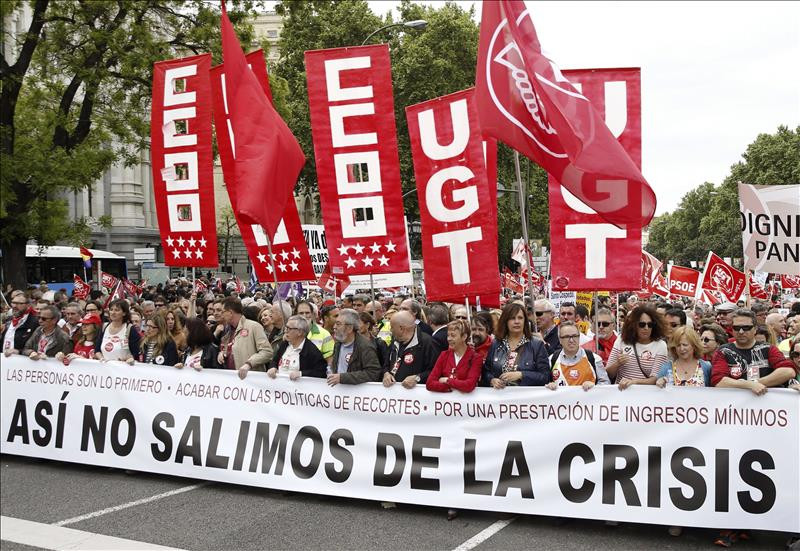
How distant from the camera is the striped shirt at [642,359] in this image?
Answer: 20.9ft

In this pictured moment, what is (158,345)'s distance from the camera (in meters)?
8.13

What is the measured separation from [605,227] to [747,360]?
1647mm

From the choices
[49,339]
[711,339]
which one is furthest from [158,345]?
[711,339]

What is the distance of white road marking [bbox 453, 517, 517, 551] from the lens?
A: 222 inches

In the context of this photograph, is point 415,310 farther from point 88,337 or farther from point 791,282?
point 791,282

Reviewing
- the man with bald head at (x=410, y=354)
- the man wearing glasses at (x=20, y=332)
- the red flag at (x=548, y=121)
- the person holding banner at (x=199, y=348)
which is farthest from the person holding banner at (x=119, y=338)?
the red flag at (x=548, y=121)

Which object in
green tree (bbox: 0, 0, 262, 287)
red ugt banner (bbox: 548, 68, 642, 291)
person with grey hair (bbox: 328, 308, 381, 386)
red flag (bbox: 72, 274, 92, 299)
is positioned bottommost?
person with grey hair (bbox: 328, 308, 381, 386)

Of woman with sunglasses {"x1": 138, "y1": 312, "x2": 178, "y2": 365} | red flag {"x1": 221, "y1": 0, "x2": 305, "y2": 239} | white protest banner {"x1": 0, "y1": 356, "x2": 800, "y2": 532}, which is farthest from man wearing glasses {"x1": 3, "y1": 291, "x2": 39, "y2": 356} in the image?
red flag {"x1": 221, "y1": 0, "x2": 305, "y2": 239}

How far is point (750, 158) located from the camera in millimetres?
64938

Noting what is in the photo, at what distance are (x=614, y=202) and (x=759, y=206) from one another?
6483mm

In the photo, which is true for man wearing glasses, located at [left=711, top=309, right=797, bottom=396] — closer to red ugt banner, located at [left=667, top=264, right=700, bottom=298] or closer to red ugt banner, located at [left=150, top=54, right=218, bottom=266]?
red ugt banner, located at [left=150, top=54, right=218, bottom=266]

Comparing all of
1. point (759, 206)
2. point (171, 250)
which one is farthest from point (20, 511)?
point (759, 206)

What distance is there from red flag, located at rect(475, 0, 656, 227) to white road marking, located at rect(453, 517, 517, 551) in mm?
2355

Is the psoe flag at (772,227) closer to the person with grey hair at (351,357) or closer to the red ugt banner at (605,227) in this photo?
the red ugt banner at (605,227)
